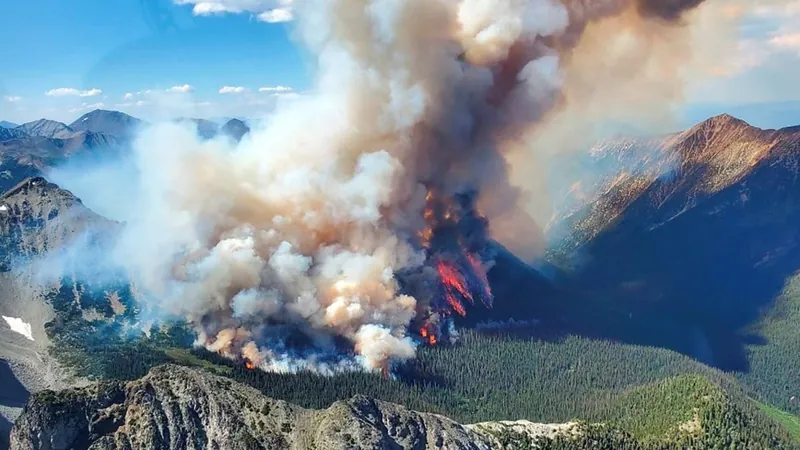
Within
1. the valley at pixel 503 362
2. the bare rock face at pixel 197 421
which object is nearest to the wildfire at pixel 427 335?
the valley at pixel 503 362

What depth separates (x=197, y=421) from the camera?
8469 centimetres

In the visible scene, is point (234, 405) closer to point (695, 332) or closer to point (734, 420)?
point (734, 420)

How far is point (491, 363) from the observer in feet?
463

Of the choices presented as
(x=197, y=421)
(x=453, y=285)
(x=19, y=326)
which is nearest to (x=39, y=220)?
(x=19, y=326)

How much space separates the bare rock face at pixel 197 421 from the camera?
8125 cm

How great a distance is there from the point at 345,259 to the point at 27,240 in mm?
77316

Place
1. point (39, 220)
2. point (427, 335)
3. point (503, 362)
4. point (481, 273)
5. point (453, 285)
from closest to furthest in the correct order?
point (503, 362) < point (427, 335) < point (453, 285) < point (39, 220) < point (481, 273)

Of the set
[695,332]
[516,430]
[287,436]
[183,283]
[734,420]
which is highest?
[695,332]

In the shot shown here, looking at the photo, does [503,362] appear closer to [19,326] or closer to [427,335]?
[427,335]

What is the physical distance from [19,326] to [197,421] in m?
76.2

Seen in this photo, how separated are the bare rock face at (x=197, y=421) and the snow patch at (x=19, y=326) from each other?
62740 mm

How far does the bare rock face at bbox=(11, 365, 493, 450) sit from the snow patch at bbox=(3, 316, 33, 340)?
2470 inches

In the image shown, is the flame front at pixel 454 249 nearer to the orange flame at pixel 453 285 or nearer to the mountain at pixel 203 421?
the orange flame at pixel 453 285

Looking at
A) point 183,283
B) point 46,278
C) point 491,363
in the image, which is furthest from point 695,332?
point 46,278
